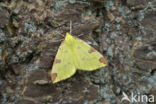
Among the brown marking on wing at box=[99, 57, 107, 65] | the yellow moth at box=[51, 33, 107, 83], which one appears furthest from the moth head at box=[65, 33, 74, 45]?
the brown marking on wing at box=[99, 57, 107, 65]

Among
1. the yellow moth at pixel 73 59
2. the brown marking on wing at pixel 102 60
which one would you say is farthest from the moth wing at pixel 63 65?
the brown marking on wing at pixel 102 60

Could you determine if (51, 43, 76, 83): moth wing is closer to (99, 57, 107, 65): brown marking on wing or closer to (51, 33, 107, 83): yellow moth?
(51, 33, 107, 83): yellow moth

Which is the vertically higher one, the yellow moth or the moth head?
the moth head

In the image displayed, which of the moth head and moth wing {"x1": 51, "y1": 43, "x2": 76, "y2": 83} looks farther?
the moth head

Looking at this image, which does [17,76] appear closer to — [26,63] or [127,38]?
[26,63]

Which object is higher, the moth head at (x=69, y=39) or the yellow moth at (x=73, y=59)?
the moth head at (x=69, y=39)

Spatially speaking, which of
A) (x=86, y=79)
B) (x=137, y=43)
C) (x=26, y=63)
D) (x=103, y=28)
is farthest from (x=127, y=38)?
(x=26, y=63)

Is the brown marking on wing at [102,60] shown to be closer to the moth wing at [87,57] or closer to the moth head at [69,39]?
the moth wing at [87,57]

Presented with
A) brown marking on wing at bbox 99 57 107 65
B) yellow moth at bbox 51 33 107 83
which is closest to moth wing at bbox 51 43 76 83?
yellow moth at bbox 51 33 107 83
